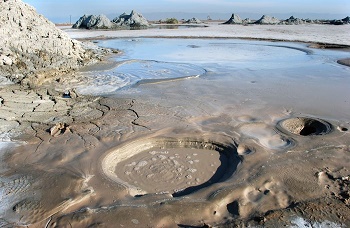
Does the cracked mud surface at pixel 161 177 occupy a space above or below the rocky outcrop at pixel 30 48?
below

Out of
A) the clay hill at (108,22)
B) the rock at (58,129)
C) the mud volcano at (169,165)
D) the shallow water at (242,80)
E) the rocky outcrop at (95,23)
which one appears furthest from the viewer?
the clay hill at (108,22)

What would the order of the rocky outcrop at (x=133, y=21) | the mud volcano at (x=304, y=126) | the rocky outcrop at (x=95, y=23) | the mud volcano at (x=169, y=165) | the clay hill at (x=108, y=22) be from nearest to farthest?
the mud volcano at (x=169, y=165) → the mud volcano at (x=304, y=126) → the rocky outcrop at (x=95, y=23) → the clay hill at (x=108, y=22) → the rocky outcrop at (x=133, y=21)

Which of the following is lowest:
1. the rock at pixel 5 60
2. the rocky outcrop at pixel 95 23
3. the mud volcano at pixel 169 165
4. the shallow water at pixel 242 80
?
the mud volcano at pixel 169 165

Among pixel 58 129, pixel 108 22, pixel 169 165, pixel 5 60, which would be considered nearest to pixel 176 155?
pixel 169 165

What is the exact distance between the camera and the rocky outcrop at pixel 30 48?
913 centimetres

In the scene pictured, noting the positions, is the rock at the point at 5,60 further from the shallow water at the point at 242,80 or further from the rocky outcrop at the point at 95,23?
the rocky outcrop at the point at 95,23

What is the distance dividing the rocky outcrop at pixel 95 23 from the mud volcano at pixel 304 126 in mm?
33534

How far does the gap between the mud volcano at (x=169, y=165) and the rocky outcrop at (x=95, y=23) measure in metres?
33.8

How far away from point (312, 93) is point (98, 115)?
4.92 m

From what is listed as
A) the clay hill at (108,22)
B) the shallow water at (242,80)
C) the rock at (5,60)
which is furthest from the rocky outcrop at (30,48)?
the clay hill at (108,22)

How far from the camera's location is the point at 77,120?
18.9 ft

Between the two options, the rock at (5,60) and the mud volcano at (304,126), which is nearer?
the mud volcano at (304,126)

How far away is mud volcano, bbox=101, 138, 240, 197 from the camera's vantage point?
149 inches

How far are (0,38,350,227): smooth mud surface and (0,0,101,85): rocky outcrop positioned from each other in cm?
130
